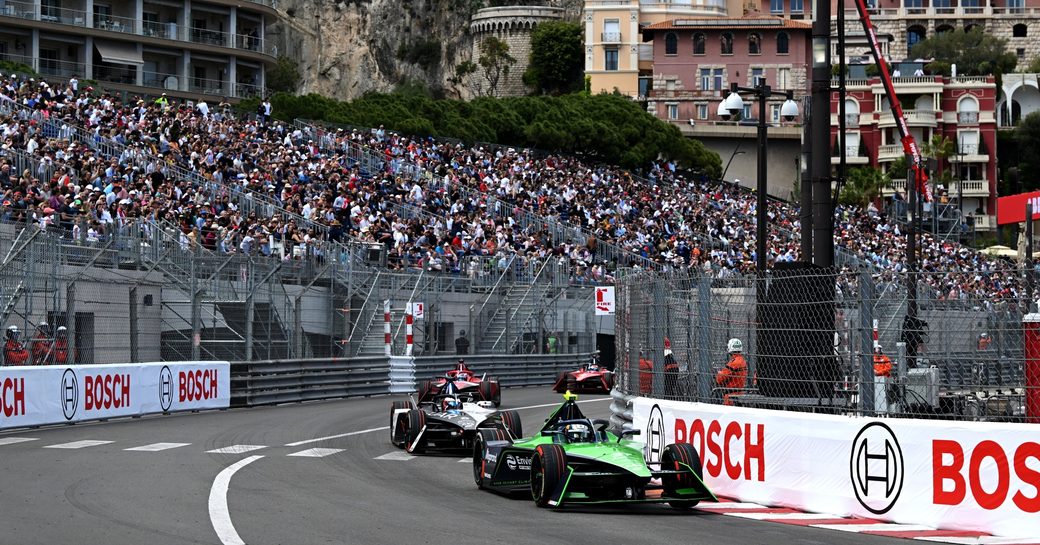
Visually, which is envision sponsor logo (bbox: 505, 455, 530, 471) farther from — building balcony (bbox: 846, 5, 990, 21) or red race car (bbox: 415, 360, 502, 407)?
building balcony (bbox: 846, 5, 990, 21)

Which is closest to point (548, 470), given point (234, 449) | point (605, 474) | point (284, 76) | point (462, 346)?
point (605, 474)

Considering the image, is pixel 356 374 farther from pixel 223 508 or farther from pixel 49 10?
pixel 49 10

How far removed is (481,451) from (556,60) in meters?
107

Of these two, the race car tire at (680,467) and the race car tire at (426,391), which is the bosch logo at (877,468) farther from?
the race car tire at (426,391)

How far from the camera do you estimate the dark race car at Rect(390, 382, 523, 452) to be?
18.0m

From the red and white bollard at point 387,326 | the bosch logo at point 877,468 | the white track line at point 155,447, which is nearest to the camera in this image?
the bosch logo at point 877,468

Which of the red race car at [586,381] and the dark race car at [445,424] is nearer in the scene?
the dark race car at [445,424]

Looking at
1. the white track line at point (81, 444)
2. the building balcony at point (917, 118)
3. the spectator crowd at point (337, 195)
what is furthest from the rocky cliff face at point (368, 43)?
the white track line at point (81, 444)

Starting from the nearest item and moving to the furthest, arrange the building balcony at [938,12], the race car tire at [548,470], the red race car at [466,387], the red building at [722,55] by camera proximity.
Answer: the race car tire at [548,470], the red race car at [466,387], the red building at [722,55], the building balcony at [938,12]

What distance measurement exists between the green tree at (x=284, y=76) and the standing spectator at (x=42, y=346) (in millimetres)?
85122

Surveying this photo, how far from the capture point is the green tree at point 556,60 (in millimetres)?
119375

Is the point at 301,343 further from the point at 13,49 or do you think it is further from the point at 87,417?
the point at 13,49

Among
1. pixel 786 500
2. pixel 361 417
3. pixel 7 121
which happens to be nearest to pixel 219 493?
pixel 786 500

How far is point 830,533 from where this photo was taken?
11484 mm
